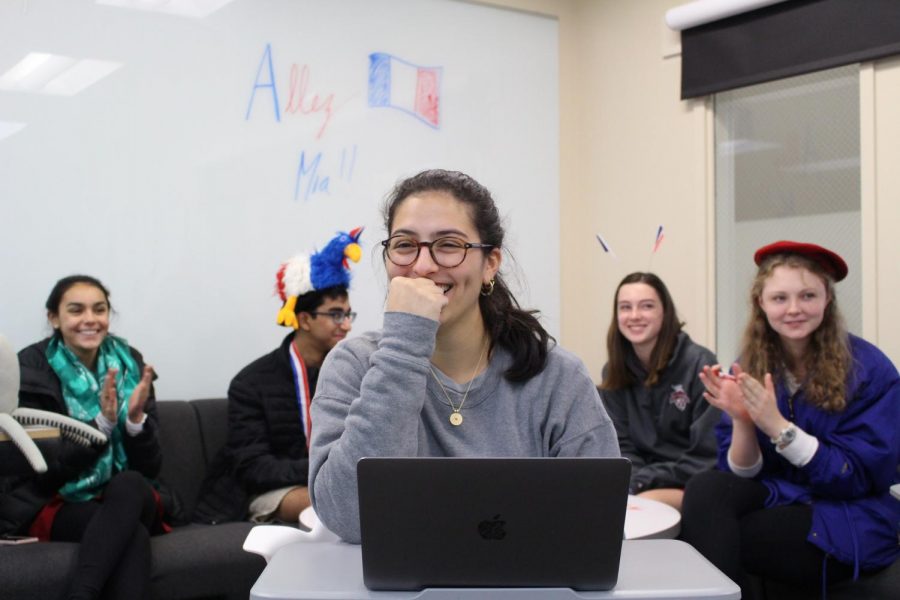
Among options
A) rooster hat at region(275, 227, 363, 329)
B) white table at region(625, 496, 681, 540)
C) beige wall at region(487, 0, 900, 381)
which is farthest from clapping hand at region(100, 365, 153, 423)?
beige wall at region(487, 0, 900, 381)

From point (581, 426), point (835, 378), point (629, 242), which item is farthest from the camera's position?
point (629, 242)

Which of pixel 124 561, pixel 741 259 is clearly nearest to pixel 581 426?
pixel 124 561

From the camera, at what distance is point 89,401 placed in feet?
10.0

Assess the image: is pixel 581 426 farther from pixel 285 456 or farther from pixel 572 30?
pixel 572 30

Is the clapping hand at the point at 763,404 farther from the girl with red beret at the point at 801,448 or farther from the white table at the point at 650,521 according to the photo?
the white table at the point at 650,521

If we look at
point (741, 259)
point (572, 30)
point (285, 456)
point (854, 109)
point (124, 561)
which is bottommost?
point (124, 561)

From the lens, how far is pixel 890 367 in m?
2.59

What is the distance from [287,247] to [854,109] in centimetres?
225

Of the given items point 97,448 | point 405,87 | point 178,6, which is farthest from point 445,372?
point 405,87

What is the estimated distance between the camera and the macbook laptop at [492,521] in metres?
1.07

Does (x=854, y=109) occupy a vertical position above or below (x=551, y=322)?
above

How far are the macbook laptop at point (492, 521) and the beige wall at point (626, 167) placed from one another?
275cm

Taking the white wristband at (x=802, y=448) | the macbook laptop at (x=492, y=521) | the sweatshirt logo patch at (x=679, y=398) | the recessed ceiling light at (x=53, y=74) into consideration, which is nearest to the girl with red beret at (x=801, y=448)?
the white wristband at (x=802, y=448)

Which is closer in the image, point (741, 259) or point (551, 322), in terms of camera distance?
point (741, 259)
